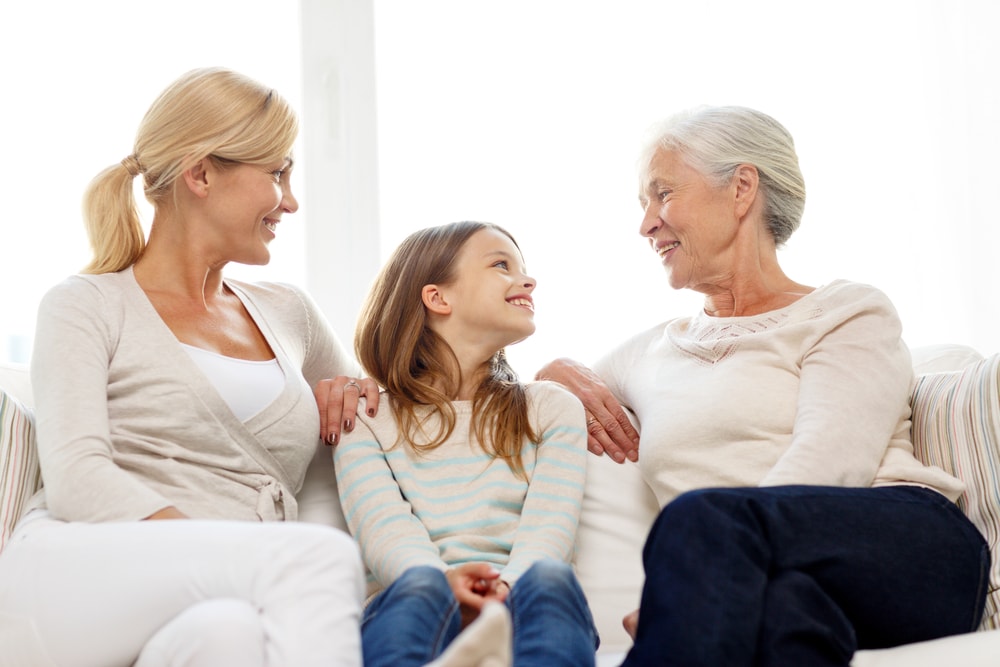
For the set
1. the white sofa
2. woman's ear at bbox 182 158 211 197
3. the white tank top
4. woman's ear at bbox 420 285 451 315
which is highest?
woman's ear at bbox 182 158 211 197

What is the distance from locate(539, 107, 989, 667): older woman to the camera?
4.03 feet

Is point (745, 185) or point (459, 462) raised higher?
point (745, 185)

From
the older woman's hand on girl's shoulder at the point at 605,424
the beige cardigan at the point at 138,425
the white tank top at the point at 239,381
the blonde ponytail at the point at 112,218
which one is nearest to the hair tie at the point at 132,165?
the blonde ponytail at the point at 112,218

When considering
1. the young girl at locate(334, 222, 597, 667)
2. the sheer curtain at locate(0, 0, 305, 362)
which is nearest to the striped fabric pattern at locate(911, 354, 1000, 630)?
the young girl at locate(334, 222, 597, 667)

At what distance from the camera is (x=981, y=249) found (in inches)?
105

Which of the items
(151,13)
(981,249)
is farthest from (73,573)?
(981,249)

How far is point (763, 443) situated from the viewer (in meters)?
1.62

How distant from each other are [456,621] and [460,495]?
308 millimetres

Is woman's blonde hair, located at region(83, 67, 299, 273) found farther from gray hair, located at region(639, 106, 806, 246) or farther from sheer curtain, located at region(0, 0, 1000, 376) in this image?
sheer curtain, located at region(0, 0, 1000, 376)

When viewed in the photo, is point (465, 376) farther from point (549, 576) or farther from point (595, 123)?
point (595, 123)

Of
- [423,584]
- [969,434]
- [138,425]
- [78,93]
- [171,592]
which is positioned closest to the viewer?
[171,592]

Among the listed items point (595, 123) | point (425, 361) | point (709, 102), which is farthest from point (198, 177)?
point (709, 102)

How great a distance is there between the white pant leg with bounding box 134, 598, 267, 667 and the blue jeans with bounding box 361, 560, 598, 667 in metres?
0.16

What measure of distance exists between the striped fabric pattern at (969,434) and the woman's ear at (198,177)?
123 cm
